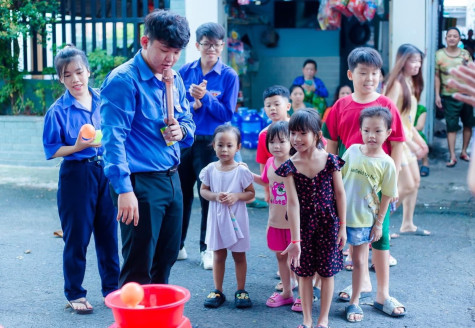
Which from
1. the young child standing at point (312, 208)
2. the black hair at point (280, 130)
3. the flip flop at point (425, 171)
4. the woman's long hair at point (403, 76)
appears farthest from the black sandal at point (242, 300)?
the flip flop at point (425, 171)

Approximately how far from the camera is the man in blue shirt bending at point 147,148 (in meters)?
3.68

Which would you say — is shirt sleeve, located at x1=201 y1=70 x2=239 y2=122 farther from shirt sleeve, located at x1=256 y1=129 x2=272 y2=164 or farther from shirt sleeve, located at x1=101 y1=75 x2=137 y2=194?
shirt sleeve, located at x1=101 y1=75 x2=137 y2=194

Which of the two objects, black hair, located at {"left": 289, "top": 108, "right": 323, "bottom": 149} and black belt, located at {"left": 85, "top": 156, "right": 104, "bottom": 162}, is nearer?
black hair, located at {"left": 289, "top": 108, "right": 323, "bottom": 149}

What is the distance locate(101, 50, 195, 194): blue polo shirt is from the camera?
3.67 metres

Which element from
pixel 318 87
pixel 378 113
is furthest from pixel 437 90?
pixel 378 113

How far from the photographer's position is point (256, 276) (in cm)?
563

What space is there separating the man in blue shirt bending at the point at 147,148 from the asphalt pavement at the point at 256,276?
34.8 inches

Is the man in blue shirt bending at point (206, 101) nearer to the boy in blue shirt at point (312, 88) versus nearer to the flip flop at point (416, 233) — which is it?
the flip flop at point (416, 233)

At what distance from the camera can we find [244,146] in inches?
421

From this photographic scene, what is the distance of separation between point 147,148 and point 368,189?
1.64 m

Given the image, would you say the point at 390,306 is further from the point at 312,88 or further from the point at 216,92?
the point at 312,88

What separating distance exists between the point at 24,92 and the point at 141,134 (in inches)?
310

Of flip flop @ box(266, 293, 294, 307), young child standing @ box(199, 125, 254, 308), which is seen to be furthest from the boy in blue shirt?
flip flop @ box(266, 293, 294, 307)

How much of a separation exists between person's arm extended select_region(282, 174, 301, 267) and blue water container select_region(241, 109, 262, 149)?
245 inches
